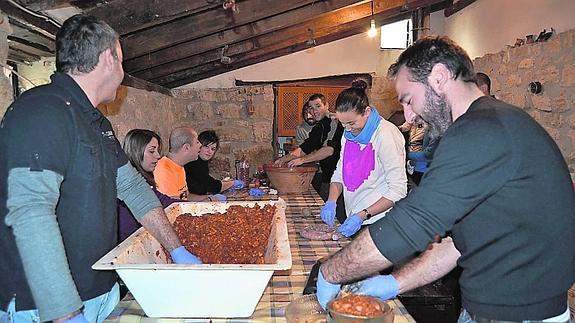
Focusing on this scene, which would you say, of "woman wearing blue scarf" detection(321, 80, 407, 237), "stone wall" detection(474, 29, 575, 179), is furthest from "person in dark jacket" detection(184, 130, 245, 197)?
"stone wall" detection(474, 29, 575, 179)

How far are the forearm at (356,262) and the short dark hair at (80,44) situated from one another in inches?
34.4

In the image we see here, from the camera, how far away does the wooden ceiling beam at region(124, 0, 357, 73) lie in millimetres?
3781

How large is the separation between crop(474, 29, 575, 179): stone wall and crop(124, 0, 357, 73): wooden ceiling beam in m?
1.36

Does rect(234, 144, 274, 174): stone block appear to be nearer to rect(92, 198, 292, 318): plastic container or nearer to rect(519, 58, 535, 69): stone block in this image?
rect(519, 58, 535, 69): stone block

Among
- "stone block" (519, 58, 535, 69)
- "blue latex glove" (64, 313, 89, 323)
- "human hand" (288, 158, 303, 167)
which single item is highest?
"stone block" (519, 58, 535, 69)

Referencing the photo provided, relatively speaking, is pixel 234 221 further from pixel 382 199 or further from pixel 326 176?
pixel 326 176

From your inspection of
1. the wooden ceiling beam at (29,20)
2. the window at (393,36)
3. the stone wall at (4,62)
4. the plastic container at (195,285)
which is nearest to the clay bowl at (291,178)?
the wooden ceiling beam at (29,20)

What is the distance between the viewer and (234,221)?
6.77 ft

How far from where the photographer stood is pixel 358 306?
1157mm

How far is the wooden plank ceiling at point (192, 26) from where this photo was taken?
214 centimetres

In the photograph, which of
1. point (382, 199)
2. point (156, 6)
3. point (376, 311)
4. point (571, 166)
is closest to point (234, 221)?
point (382, 199)

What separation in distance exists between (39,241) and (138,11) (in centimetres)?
168

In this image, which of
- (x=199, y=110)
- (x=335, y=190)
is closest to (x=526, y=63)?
(x=335, y=190)

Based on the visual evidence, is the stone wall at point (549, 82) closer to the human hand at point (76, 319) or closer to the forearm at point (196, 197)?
the forearm at point (196, 197)
